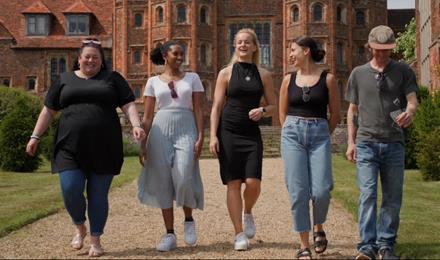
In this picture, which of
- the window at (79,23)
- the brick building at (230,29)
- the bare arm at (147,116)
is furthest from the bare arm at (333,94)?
the window at (79,23)

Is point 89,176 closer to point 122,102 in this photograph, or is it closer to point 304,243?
point 122,102

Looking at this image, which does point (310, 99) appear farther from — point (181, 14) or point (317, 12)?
point (181, 14)

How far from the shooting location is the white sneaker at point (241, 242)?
7199 millimetres

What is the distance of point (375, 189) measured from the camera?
21.8 ft

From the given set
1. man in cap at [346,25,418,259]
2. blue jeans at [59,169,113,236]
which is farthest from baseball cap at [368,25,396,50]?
blue jeans at [59,169,113,236]

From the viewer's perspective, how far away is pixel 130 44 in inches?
1743

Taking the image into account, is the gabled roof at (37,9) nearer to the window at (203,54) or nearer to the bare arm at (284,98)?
the window at (203,54)

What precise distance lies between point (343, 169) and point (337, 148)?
1331 centimetres

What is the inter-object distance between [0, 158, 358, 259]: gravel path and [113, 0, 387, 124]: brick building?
1205 inches

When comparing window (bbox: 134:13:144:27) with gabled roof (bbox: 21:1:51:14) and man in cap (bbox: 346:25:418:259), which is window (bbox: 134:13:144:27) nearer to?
gabled roof (bbox: 21:1:51:14)

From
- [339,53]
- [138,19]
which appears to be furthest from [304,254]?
[138,19]

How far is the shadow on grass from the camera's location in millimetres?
6785

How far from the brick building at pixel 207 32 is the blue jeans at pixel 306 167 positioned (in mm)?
35564

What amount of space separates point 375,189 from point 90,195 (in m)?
2.80
